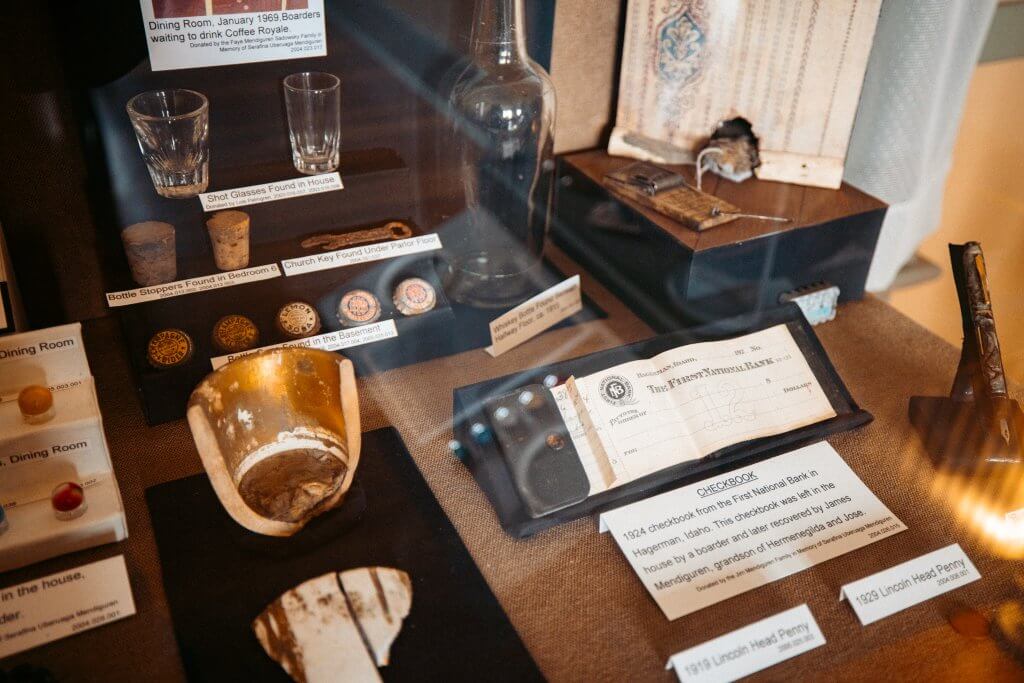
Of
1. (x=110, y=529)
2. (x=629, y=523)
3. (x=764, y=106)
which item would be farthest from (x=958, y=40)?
(x=110, y=529)

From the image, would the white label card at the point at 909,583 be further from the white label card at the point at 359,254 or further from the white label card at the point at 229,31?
the white label card at the point at 229,31

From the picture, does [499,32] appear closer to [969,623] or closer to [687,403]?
[687,403]

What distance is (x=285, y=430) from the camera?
2.91 ft

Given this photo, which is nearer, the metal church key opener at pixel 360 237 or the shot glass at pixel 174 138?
the shot glass at pixel 174 138

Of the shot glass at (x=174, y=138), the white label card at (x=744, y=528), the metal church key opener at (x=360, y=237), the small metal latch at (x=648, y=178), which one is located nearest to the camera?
the white label card at (x=744, y=528)

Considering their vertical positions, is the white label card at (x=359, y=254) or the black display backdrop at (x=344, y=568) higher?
the white label card at (x=359, y=254)

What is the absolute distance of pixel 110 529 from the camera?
0.83 meters

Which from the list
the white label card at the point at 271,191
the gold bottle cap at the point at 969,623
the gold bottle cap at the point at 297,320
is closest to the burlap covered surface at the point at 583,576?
the gold bottle cap at the point at 969,623

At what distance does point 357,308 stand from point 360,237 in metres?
0.09

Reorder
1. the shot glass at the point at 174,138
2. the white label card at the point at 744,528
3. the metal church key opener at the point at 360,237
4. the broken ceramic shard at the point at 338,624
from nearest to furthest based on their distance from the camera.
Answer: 1. the broken ceramic shard at the point at 338,624
2. the white label card at the point at 744,528
3. the shot glass at the point at 174,138
4. the metal church key opener at the point at 360,237

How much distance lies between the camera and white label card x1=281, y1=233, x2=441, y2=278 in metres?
1.01

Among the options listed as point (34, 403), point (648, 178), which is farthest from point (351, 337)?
point (648, 178)

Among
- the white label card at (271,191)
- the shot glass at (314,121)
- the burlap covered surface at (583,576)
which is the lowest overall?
the burlap covered surface at (583,576)

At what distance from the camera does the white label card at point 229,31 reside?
970mm
